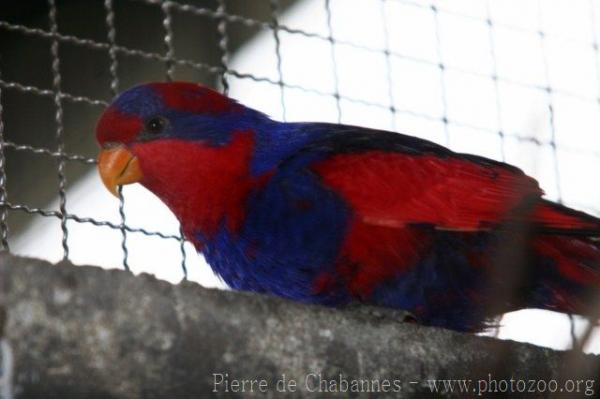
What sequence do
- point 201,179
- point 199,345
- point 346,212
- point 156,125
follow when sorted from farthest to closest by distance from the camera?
point 156,125 → point 201,179 → point 346,212 → point 199,345

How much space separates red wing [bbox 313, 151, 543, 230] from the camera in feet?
8.13

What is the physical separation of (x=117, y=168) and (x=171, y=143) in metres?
0.15

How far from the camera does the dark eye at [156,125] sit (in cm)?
279

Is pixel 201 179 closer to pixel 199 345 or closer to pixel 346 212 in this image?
pixel 346 212

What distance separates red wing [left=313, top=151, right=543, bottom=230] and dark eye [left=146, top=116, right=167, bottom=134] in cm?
46

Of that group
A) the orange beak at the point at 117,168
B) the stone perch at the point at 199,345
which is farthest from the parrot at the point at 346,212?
the stone perch at the point at 199,345

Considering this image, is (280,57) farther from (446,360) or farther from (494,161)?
(446,360)

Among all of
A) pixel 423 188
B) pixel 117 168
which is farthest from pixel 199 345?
pixel 117 168

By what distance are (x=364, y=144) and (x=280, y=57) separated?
733 mm

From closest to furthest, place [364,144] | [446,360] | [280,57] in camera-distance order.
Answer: [446,360]
[364,144]
[280,57]

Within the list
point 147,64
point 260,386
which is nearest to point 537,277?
point 260,386

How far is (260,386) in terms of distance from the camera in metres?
1.96

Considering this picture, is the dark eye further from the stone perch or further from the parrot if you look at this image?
the stone perch

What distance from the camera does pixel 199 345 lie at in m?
1.91
